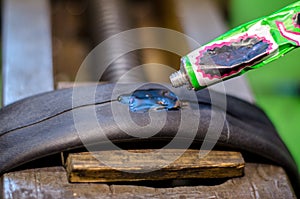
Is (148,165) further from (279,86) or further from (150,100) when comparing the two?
(279,86)

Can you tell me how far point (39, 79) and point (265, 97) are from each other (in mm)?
1008

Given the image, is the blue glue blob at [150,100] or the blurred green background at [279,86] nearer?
the blue glue blob at [150,100]

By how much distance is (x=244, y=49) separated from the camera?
863 millimetres

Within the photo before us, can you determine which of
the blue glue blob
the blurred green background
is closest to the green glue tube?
the blue glue blob

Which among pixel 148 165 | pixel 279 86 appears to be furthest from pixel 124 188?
pixel 279 86

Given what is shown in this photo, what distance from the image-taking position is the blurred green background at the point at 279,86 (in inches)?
76.5

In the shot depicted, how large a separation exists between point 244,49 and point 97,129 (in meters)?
0.23

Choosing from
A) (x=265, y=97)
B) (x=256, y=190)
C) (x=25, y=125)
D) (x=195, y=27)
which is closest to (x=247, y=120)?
(x=256, y=190)

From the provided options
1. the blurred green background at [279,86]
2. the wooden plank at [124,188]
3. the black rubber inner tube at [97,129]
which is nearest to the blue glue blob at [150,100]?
the black rubber inner tube at [97,129]

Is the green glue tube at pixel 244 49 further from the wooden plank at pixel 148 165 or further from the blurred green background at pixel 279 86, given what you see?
the blurred green background at pixel 279 86

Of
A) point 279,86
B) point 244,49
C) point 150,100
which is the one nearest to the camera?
point 244,49

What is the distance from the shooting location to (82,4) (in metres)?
1.79

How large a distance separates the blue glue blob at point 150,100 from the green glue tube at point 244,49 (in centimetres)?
8

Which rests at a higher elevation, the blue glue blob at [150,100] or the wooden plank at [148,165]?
the blue glue blob at [150,100]
